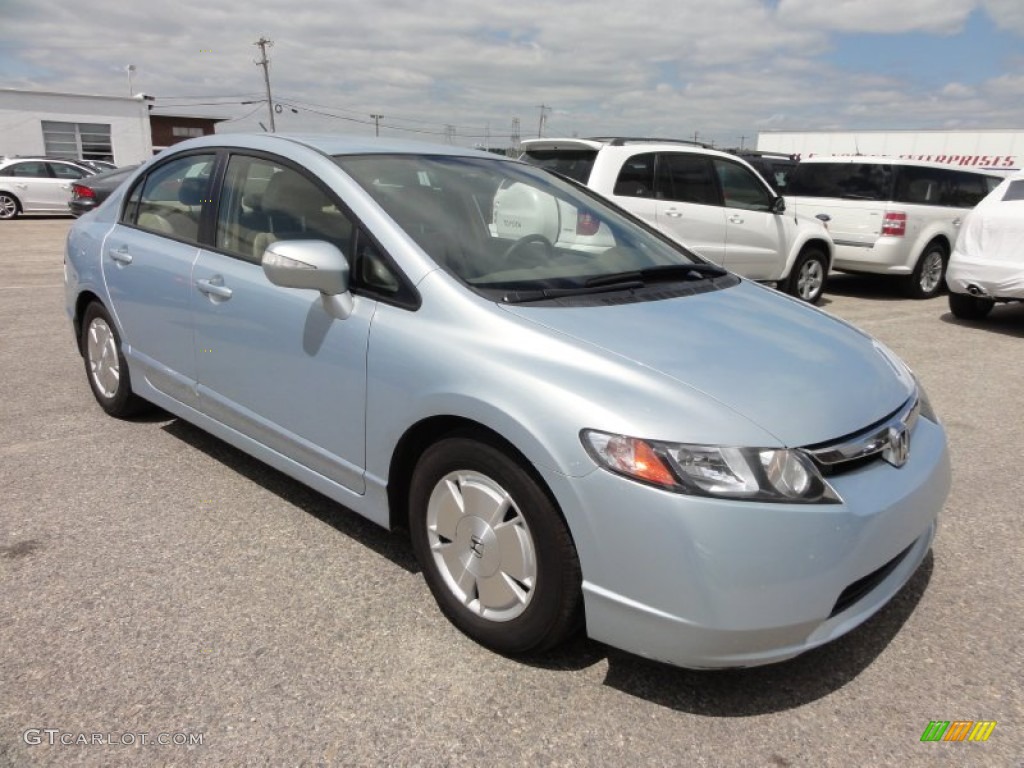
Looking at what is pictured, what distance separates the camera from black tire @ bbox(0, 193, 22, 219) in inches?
737

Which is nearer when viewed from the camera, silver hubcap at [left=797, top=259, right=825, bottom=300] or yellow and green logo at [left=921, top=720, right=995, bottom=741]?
yellow and green logo at [left=921, top=720, right=995, bottom=741]

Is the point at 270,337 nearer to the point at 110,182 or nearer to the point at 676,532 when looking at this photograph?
the point at 676,532

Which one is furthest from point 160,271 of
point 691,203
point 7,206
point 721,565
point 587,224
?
point 7,206

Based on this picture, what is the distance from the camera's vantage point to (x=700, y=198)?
26.7 ft

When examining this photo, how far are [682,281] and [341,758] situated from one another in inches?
84.1

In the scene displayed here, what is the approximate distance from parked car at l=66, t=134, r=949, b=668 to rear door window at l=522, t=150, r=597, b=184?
407cm

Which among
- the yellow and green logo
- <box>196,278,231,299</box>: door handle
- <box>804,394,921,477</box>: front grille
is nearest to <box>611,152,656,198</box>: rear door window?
<box>196,278,231,299</box>: door handle

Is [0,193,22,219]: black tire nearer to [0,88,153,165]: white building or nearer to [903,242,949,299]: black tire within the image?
[0,88,153,165]: white building

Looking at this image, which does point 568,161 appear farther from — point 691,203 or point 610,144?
point 691,203

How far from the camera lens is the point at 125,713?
85.9 inches

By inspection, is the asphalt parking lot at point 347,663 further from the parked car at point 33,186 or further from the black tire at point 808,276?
the parked car at point 33,186

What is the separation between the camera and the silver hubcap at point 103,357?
14.0 ft

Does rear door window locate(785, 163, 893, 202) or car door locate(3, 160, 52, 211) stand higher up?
rear door window locate(785, 163, 893, 202)

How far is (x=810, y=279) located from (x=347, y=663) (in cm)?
811
